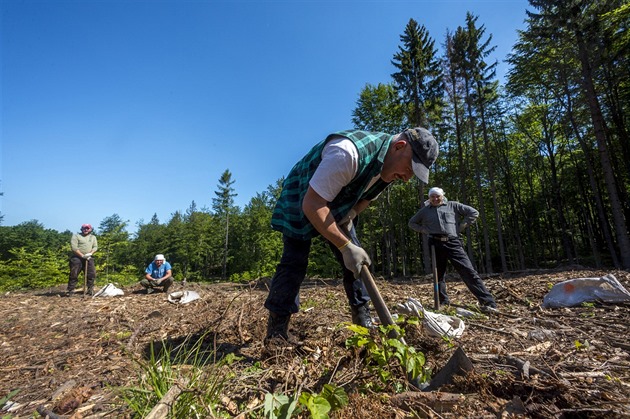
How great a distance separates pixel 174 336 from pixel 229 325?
70cm

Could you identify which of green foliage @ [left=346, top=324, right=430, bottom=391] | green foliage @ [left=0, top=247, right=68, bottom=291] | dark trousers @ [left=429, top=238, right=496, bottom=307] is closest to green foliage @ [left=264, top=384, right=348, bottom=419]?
green foliage @ [left=346, top=324, right=430, bottom=391]

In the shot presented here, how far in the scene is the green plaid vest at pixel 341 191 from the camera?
6.40ft

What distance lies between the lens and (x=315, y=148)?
6.98 ft

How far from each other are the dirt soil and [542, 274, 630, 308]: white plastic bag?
0.12 metres

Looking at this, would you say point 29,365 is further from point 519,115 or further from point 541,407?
point 519,115

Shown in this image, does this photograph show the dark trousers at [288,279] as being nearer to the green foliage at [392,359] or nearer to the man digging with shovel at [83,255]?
the green foliage at [392,359]

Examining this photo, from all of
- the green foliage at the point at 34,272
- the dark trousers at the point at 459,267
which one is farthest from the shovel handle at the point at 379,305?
the green foliage at the point at 34,272

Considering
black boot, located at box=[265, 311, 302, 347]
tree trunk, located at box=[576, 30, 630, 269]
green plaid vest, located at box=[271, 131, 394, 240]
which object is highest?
tree trunk, located at box=[576, 30, 630, 269]

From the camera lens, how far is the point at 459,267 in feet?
14.1

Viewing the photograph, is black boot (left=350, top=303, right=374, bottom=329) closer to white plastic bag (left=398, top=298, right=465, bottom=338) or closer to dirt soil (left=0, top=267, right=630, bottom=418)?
dirt soil (left=0, top=267, right=630, bottom=418)

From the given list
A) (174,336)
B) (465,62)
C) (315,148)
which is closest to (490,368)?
(315,148)

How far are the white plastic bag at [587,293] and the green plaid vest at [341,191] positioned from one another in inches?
136

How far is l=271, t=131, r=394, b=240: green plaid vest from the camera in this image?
1.95 metres

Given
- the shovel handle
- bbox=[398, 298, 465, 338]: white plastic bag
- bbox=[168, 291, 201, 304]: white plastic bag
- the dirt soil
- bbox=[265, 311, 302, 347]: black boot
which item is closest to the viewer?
the dirt soil
